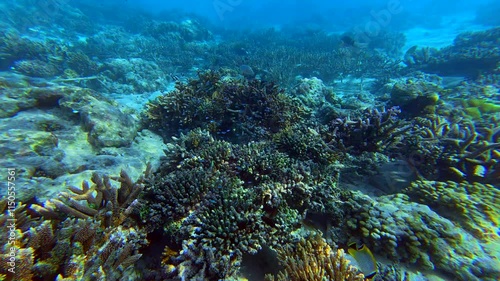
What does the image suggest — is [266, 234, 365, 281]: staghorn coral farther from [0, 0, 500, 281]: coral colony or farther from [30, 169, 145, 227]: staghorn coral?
[30, 169, 145, 227]: staghorn coral

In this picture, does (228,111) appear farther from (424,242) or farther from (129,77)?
(129,77)

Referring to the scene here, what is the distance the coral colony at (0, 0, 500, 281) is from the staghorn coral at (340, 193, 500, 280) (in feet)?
0.05

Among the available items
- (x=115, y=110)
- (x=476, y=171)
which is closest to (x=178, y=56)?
(x=115, y=110)

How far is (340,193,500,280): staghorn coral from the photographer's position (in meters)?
2.92

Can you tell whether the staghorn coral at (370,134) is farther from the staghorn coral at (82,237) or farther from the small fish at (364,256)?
the staghorn coral at (82,237)

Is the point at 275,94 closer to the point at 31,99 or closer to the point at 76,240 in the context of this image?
the point at 76,240

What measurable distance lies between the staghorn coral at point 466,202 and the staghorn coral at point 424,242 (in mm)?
250

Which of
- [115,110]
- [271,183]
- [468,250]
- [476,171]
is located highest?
[115,110]

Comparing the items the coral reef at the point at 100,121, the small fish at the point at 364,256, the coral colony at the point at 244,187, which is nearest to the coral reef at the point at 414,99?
the coral colony at the point at 244,187

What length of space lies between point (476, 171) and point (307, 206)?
3.46m

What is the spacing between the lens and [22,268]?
6.82ft

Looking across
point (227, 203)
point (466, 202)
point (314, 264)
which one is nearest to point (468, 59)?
point (466, 202)

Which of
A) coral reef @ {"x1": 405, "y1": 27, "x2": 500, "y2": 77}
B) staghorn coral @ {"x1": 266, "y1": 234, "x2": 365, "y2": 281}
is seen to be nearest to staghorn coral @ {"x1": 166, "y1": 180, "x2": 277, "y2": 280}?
staghorn coral @ {"x1": 266, "y1": 234, "x2": 365, "y2": 281}

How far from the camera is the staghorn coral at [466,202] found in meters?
3.30
